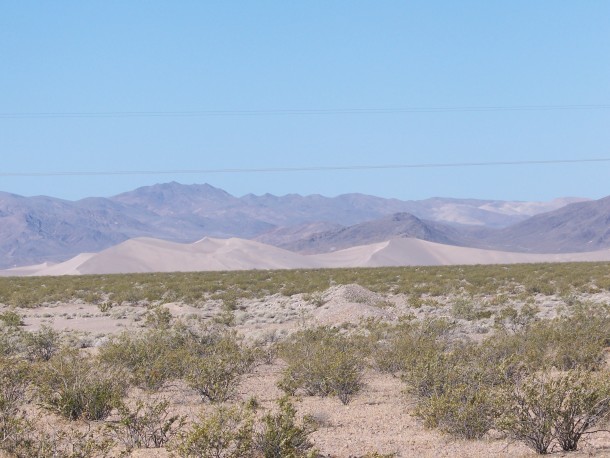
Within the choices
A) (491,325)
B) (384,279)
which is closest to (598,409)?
(491,325)

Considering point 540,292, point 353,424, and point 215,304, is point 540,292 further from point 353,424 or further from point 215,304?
point 353,424

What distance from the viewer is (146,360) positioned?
15789 mm

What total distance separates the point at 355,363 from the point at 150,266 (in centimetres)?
12326

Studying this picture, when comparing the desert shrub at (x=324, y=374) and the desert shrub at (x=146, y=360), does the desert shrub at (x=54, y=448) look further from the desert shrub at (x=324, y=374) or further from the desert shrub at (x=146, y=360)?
the desert shrub at (x=324, y=374)

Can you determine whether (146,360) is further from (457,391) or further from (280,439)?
(280,439)

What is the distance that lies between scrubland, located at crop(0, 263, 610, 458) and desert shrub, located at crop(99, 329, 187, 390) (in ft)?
0.10

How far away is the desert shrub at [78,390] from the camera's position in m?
11.8

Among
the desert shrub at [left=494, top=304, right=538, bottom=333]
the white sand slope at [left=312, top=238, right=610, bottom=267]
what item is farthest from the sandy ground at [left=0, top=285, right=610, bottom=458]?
the white sand slope at [left=312, top=238, right=610, bottom=267]

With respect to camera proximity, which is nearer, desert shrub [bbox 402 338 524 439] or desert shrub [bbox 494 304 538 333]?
desert shrub [bbox 402 338 524 439]

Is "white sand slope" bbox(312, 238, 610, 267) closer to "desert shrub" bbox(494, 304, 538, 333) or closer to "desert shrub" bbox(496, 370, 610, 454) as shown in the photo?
"desert shrub" bbox(494, 304, 538, 333)

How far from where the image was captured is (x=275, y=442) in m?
9.06

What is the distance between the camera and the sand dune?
132250 millimetres

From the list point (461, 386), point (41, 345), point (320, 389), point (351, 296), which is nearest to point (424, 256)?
point (351, 296)

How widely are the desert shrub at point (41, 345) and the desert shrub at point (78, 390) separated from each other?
6083mm
